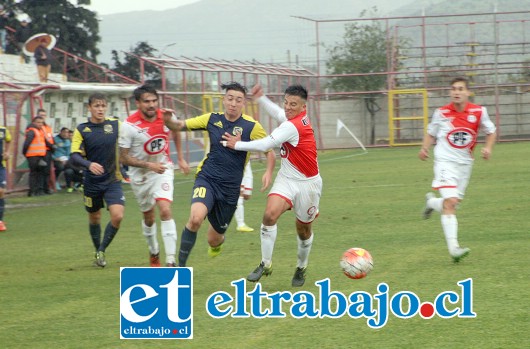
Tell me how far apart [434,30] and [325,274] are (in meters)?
35.5

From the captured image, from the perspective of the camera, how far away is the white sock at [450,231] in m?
11.0

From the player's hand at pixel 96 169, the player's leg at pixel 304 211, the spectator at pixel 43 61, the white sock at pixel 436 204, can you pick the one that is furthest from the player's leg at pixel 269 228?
the spectator at pixel 43 61

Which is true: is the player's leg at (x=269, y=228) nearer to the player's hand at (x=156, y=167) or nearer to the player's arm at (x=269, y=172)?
the player's arm at (x=269, y=172)

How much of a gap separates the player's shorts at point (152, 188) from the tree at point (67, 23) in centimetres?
2589

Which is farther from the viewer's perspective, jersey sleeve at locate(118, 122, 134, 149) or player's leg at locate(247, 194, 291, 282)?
jersey sleeve at locate(118, 122, 134, 149)

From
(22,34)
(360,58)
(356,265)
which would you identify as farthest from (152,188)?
(360,58)

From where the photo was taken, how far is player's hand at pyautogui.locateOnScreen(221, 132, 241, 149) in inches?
400

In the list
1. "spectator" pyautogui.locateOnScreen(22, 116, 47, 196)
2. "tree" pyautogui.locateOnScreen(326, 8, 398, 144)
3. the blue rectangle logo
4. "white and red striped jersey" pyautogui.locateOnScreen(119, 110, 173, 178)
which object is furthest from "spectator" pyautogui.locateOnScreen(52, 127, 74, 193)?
"tree" pyautogui.locateOnScreen(326, 8, 398, 144)

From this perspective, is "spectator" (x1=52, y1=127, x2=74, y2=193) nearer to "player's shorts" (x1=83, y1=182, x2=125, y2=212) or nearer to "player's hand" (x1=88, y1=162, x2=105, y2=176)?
"player's shorts" (x1=83, y1=182, x2=125, y2=212)

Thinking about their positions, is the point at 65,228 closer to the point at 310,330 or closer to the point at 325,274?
the point at 325,274

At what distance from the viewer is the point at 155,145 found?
11.5 metres

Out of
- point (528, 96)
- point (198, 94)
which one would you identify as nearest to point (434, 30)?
point (528, 96)

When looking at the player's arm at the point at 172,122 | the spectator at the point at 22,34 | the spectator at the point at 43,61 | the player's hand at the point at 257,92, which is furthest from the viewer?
the spectator at the point at 22,34

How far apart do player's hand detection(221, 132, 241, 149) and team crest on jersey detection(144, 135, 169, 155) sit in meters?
1.35
